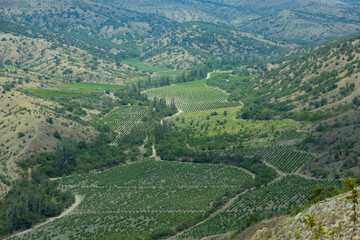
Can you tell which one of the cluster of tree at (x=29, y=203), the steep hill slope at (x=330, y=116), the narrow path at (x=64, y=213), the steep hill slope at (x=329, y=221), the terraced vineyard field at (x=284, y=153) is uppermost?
the steep hill slope at (x=329, y=221)

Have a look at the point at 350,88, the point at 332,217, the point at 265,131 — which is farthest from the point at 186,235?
the point at 350,88

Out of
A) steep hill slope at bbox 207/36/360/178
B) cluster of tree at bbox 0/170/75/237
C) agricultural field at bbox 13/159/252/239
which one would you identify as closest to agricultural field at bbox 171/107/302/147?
steep hill slope at bbox 207/36/360/178

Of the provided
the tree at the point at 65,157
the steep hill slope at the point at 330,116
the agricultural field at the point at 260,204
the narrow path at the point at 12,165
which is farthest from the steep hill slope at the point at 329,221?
the tree at the point at 65,157

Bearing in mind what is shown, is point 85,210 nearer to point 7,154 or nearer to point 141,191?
point 141,191

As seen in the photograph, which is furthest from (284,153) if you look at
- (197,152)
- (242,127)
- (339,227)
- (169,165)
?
(339,227)

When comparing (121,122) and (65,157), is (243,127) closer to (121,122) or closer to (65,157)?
(121,122)

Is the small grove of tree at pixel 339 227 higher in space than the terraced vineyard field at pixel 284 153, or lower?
higher

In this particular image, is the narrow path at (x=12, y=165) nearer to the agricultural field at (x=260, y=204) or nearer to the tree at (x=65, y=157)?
the tree at (x=65, y=157)
